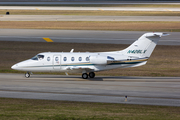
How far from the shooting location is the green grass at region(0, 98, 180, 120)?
16984mm

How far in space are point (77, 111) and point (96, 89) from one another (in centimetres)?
719

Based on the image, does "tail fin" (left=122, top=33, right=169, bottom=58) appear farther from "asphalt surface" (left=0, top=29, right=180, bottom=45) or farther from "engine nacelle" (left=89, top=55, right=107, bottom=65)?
"asphalt surface" (left=0, top=29, right=180, bottom=45)

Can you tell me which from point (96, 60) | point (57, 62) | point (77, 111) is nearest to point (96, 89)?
point (96, 60)

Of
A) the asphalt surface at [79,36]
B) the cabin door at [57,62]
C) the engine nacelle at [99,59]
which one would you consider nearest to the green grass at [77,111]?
the engine nacelle at [99,59]

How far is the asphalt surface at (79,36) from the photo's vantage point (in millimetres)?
56094

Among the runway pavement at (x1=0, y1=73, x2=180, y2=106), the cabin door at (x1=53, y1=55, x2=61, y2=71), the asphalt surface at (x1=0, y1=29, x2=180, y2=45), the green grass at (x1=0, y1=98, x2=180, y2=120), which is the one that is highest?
the asphalt surface at (x1=0, y1=29, x2=180, y2=45)

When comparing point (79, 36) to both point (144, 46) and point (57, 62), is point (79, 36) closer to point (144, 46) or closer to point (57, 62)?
point (57, 62)

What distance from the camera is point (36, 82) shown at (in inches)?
1114

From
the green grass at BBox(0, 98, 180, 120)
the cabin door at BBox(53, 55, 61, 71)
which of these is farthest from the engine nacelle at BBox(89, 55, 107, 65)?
the green grass at BBox(0, 98, 180, 120)

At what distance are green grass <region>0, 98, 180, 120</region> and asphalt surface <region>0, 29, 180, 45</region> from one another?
115 ft

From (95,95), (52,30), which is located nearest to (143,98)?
(95,95)

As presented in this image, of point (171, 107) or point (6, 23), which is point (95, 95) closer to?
point (171, 107)

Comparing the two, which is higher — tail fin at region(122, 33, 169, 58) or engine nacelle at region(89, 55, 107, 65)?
tail fin at region(122, 33, 169, 58)

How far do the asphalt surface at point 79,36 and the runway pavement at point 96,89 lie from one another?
25.2m
